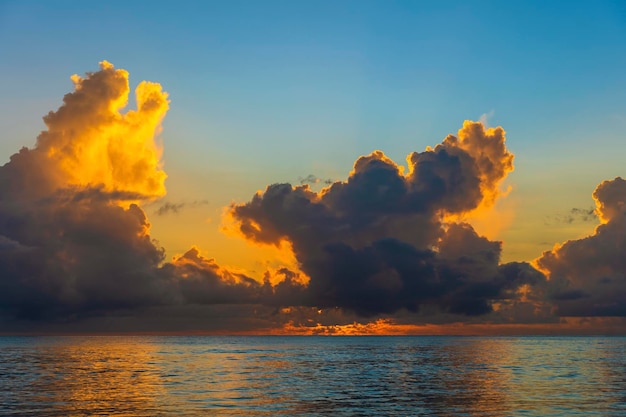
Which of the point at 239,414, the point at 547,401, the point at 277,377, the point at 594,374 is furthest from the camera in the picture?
the point at 594,374

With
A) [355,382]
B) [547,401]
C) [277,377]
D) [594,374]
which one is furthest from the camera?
[594,374]

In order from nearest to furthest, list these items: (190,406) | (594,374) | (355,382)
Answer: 1. (190,406)
2. (355,382)
3. (594,374)

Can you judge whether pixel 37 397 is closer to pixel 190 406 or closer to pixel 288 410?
pixel 190 406

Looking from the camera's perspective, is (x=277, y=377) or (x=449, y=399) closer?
(x=449, y=399)

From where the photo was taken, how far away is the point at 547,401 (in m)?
85.5

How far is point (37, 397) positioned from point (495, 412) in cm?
5539

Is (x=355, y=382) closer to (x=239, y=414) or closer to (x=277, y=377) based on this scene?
(x=277, y=377)

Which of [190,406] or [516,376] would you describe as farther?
[516,376]

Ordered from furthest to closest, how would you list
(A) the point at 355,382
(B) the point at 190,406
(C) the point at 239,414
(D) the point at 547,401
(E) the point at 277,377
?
(E) the point at 277,377, (A) the point at 355,382, (D) the point at 547,401, (B) the point at 190,406, (C) the point at 239,414

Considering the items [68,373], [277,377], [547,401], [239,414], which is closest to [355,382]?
[277,377]

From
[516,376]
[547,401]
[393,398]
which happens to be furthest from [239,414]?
[516,376]

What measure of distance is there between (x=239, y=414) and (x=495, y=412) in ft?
88.6

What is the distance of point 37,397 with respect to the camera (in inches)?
3479

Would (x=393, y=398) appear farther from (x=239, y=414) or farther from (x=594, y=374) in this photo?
(x=594, y=374)
